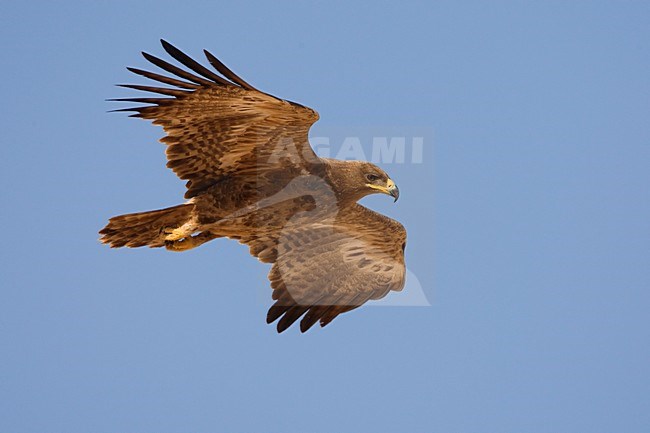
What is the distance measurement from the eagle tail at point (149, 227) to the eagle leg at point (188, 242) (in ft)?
0.38

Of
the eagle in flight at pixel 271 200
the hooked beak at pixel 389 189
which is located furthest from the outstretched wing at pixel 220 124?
the hooked beak at pixel 389 189

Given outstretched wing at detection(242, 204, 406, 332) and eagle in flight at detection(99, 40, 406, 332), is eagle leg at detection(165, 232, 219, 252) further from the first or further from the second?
outstretched wing at detection(242, 204, 406, 332)

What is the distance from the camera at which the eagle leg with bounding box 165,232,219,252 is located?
14188 millimetres

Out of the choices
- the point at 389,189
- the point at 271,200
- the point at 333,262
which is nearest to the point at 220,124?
the point at 271,200

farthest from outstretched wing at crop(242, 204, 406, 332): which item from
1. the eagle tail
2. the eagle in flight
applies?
the eagle tail

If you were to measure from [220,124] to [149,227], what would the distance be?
1.64 m

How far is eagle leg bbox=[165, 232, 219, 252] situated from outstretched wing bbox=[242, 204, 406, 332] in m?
0.82

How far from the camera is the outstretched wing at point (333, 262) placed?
49.2ft

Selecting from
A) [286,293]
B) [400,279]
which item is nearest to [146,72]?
[286,293]

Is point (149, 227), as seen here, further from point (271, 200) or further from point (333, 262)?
point (333, 262)

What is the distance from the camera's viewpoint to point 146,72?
12.3m

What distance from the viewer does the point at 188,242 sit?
46.8 ft

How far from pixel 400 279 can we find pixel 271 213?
2229mm

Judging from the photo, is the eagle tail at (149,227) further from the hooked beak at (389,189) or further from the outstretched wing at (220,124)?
the hooked beak at (389,189)
